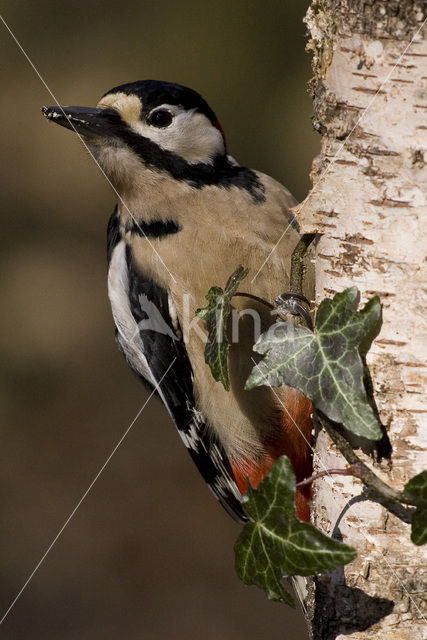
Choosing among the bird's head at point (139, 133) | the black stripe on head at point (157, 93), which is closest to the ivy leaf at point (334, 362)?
the bird's head at point (139, 133)

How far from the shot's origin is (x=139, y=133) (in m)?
2.40

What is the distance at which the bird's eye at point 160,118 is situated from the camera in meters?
2.41

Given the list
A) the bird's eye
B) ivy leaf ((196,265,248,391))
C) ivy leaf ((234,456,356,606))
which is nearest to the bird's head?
the bird's eye

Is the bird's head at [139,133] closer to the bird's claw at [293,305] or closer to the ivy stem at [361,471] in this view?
the bird's claw at [293,305]

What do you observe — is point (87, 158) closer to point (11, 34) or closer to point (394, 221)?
point (394, 221)

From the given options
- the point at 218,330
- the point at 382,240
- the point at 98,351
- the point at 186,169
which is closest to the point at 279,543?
the point at 218,330

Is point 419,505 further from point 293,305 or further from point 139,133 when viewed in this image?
point 139,133

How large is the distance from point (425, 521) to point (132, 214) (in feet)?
4.57

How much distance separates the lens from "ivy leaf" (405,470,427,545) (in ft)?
4.37

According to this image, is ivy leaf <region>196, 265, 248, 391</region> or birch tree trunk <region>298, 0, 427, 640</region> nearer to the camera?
birch tree trunk <region>298, 0, 427, 640</region>

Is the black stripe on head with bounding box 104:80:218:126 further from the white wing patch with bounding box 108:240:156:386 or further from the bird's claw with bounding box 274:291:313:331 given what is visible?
the bird's claw with bounding box 274:291:313:331

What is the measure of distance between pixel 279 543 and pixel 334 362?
0.31m

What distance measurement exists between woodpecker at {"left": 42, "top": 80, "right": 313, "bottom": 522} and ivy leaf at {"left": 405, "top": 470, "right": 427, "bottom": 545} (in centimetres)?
87

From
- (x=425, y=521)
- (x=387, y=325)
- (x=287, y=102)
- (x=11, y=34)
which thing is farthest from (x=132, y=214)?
(x=11, y=34)
